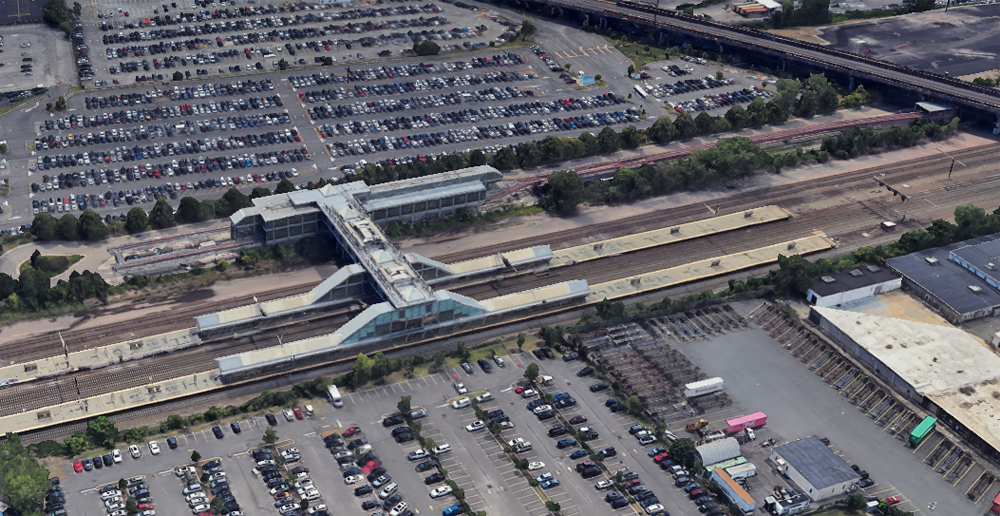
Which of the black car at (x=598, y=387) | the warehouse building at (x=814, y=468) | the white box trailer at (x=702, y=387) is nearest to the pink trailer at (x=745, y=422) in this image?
the warehouse building at (x=814, y=468)

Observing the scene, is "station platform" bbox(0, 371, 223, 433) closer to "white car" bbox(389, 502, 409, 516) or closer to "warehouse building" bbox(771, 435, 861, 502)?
"white car" bbox(389, 502, 409, 516)

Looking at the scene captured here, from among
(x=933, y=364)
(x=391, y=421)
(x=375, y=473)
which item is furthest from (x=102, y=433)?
(x=933, y=364)

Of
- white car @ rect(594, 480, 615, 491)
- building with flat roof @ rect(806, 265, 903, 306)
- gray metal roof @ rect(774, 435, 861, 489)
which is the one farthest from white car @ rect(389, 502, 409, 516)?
building with flat roof @ rect(806, 265, 903, 306)

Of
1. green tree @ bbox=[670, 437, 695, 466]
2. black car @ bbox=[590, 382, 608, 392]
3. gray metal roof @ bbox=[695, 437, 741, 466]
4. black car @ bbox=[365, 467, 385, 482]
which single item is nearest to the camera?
black car @ bbox=[365, 467, 385, 482]

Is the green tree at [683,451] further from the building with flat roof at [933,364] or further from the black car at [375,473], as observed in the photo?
the black car at [375,473]

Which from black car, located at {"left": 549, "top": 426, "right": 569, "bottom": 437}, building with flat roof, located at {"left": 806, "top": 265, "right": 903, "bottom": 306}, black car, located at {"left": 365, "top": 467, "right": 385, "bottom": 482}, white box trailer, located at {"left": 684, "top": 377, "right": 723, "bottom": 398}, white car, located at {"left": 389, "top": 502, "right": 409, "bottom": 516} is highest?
building with flat roof, located at {"left": 806, "top": 265, "right": 903, "bottom": 306}
